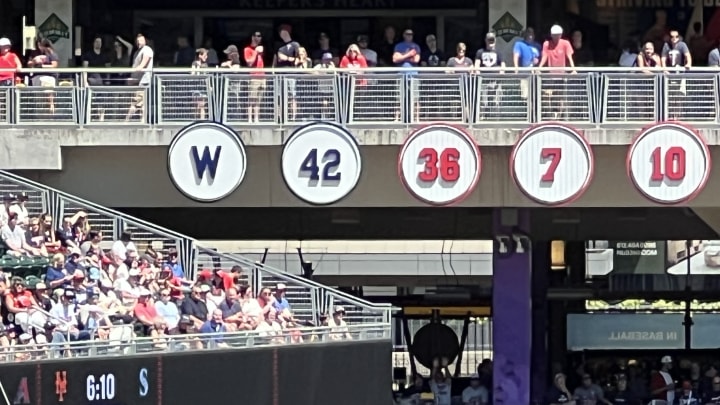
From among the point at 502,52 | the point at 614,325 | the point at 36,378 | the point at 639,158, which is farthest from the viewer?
the point at 614,325

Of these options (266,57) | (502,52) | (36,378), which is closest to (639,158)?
(502,52)

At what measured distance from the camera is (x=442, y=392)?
24.0 meters

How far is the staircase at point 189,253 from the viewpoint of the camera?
20047 mm

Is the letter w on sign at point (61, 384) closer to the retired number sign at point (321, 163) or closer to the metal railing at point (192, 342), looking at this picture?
the metal railing at point (192, 342)

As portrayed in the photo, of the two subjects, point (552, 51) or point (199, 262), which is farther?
point (552, 51)

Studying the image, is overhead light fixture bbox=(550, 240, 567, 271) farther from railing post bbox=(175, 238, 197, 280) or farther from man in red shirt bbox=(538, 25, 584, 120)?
railing post bbox=(175, 238, 197, 280)

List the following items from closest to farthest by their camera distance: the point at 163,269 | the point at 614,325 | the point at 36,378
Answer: the point at 36,378, the point at 163,269, the point at 614,325

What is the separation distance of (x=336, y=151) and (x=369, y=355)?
346cm

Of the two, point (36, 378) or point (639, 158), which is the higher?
point (639, 158)

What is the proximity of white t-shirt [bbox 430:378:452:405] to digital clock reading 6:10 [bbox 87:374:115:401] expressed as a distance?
8.07m

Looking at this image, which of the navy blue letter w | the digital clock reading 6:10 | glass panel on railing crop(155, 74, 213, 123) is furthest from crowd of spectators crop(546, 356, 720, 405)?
the digital clock reading 6:10

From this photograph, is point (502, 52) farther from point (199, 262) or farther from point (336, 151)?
point (199, 262)

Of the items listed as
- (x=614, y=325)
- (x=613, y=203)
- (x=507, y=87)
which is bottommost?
(x=614, y=325)

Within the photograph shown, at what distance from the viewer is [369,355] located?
19.5m
